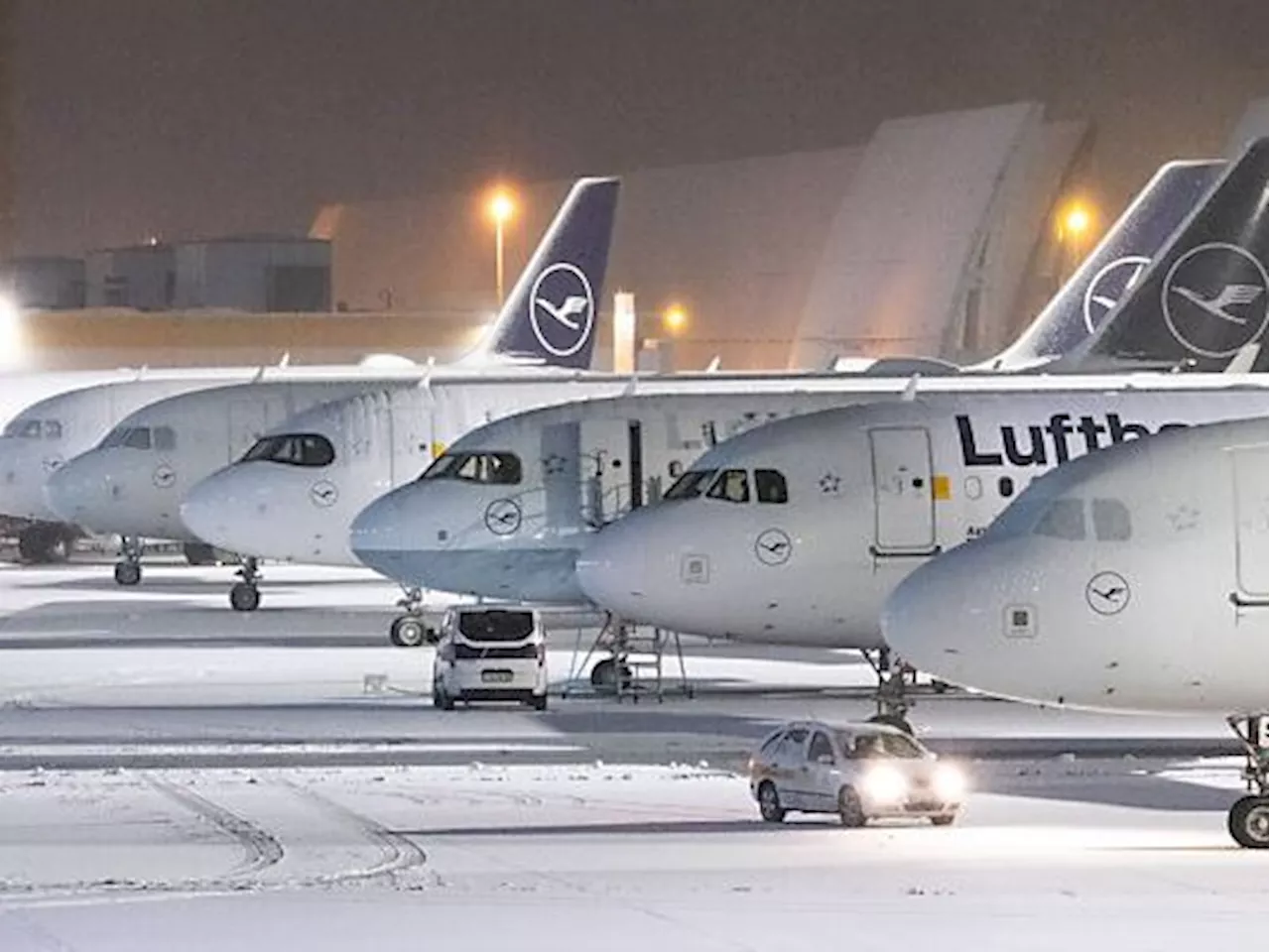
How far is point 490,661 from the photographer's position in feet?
151

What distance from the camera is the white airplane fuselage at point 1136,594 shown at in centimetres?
3116

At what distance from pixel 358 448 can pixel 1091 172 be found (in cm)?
7070

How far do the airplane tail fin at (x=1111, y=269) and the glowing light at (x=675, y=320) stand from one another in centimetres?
6056

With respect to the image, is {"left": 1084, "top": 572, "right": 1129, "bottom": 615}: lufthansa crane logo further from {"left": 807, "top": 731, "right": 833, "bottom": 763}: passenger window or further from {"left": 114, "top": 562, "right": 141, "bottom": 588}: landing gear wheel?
{"left": 114, "top": 562, "right": 141, "bottom": 588}: landing gear wheel

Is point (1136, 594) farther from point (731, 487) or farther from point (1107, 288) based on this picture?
point (1107, 288)

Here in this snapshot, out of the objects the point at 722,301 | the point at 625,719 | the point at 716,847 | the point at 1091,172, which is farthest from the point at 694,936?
the point at 722,301

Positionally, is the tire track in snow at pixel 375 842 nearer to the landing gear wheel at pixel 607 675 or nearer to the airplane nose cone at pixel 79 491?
the landing gear wheel at pixel 607 675

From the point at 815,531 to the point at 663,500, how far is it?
98.4 inches

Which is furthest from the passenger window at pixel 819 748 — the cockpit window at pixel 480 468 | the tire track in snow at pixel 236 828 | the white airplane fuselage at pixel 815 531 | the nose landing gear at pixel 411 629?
the nose landing gear at pixel 411 629

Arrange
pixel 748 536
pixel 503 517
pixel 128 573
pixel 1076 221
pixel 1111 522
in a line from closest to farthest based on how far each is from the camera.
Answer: pixel 1111 522 → pixel 748 536 → pixel 503 517 → pixel 128 573 → pixel 1076 221

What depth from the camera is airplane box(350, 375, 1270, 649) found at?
4331 cm

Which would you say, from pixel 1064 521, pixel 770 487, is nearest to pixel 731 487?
pixel 770 487

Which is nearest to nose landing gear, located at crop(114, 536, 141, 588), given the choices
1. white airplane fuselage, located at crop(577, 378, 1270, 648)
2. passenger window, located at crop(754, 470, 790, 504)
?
white airplane fuselage, located at crop(577, 378, 1270, 648)

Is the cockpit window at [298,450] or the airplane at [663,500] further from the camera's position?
the cockpit window at [298,450]
